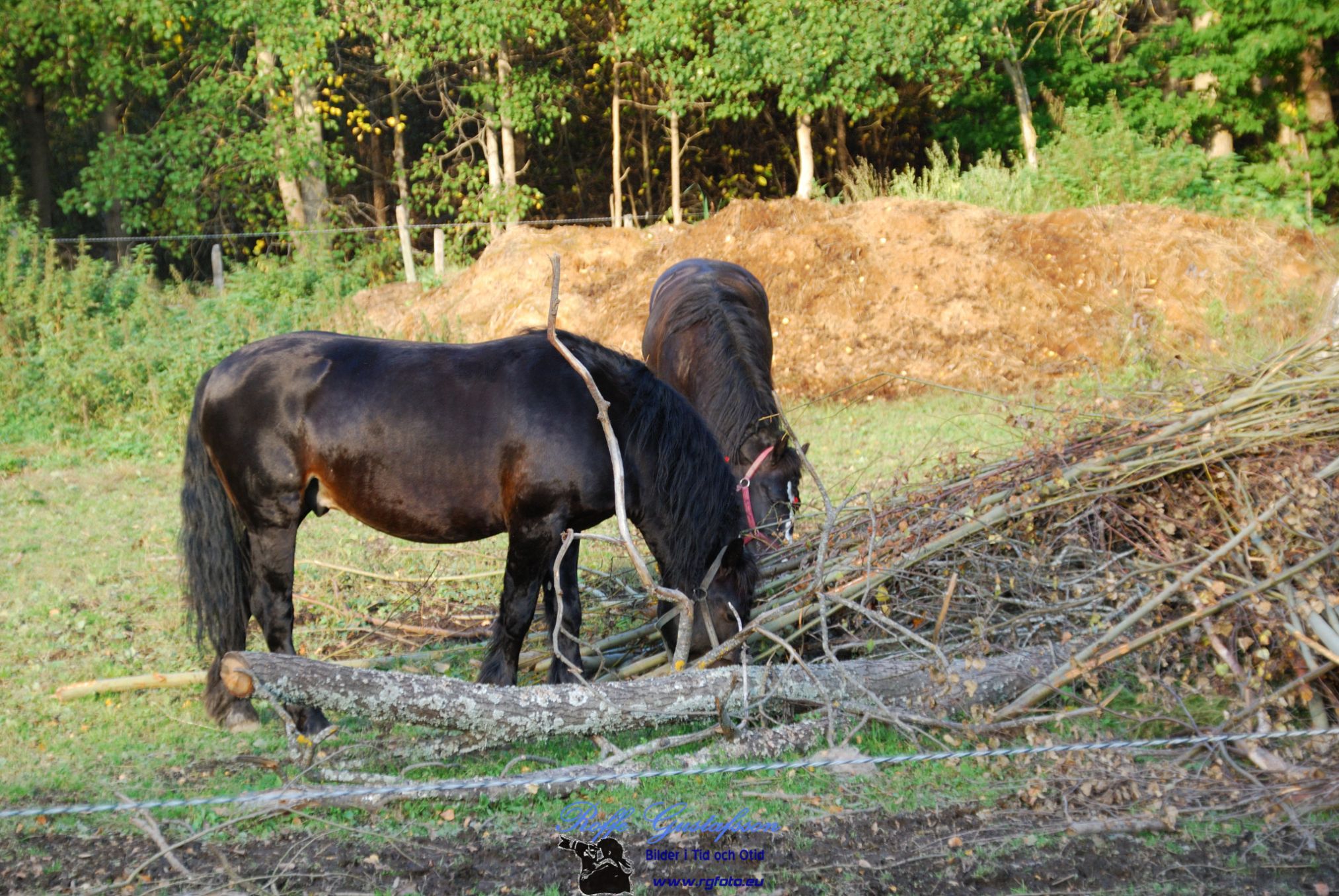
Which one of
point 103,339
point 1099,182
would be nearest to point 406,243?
point 103,339

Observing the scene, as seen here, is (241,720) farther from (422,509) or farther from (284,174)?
(284,174)

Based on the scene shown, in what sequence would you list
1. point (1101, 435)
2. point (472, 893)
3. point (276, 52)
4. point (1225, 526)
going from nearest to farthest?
point (472, 893), point (1225, 526), point (1101, 435), point (276, 52)

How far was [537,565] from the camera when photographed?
4.66 meters

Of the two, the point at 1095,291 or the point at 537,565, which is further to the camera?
the point at 1095,291

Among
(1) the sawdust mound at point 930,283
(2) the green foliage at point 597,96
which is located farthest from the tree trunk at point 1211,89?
(1) the sawdust mound at point 930,283

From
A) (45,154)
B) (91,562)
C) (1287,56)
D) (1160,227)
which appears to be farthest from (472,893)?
(1287,56)

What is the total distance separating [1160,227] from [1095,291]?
1310 millimetres

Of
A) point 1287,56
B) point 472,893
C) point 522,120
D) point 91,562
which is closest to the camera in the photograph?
point 472,893

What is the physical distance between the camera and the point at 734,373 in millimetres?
6578

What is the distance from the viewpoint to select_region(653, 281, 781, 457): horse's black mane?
6344 millimetres

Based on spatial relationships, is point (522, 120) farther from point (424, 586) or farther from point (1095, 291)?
point (424, 586)

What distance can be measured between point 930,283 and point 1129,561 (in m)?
9.29

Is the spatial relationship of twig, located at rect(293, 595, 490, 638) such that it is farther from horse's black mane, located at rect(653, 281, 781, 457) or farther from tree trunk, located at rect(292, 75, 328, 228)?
tree trunk, located at rect(292, 75, 328, 228)

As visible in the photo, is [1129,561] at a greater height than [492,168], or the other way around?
[492,168]
